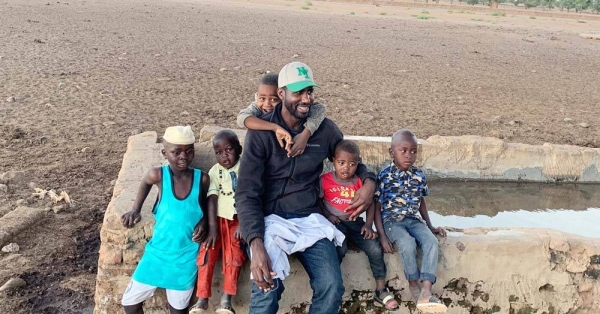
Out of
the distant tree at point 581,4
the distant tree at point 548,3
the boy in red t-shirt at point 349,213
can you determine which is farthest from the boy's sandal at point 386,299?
the distant tree at point 548,3

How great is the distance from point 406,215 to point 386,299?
56 centimetres

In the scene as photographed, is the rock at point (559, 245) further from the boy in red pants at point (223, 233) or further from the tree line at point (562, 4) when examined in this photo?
the tree line at point (562, 4)

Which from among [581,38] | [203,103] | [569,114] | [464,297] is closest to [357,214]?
[464,297]

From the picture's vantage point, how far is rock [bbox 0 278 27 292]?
389 centimetres

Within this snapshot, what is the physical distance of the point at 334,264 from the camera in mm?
3230

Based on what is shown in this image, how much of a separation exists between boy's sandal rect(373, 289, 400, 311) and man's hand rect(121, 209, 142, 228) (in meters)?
1.54

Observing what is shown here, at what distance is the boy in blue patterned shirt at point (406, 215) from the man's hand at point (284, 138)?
0.71 m

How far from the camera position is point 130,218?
343 centimetres

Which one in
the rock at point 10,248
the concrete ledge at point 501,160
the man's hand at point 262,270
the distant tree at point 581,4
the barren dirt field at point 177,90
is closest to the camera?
the man's hand at point 262,270

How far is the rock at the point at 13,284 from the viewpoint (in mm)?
3889

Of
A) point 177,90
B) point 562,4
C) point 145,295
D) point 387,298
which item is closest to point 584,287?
point 387,298

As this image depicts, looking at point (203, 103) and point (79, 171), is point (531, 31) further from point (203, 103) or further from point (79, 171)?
point (79, 171)

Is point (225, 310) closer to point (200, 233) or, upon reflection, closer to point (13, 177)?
point (200, 233)

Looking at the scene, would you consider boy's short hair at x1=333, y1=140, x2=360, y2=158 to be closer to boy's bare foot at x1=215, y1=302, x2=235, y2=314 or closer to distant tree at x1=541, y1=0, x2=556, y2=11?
boy's bare foot at x1=215, y1=302, x2=235, y2=314
